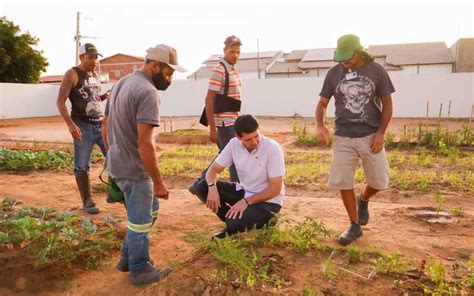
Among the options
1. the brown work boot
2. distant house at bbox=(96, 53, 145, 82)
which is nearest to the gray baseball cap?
the brown work boot

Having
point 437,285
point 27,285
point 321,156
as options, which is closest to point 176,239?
point 27,285

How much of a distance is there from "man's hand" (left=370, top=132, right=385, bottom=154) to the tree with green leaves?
2828cm

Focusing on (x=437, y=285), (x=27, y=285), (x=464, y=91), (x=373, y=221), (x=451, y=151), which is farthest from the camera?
(x=464, y=91)

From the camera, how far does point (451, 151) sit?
862cm

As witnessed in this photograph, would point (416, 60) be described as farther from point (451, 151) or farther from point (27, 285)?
point (27, 285)

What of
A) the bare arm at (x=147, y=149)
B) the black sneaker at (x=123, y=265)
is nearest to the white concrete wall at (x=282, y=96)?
the black sneaker at (x=123, y=265)

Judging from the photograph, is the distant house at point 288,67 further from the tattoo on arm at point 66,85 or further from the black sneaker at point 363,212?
the black sneaker at point 363,212

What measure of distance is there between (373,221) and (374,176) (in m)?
0.78

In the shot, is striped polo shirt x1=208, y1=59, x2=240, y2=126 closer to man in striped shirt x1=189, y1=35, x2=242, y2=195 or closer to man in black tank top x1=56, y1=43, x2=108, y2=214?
man in striped shirt x1=189, y1=35, x2=242, y2=195

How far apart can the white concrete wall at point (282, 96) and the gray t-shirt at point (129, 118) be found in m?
19.1

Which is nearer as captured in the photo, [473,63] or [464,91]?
[464,91]

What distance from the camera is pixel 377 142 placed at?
3734 mm

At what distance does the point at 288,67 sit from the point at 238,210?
40.6 m

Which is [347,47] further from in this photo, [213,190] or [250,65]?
[250,65]
